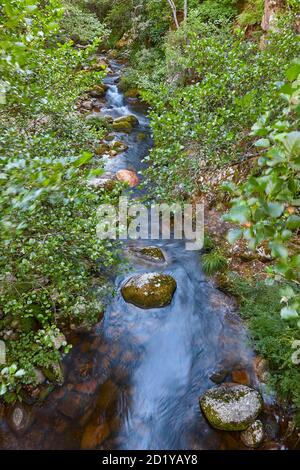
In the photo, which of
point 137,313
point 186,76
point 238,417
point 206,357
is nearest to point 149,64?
point 186,76

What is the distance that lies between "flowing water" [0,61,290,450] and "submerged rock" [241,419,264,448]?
0.10 meters

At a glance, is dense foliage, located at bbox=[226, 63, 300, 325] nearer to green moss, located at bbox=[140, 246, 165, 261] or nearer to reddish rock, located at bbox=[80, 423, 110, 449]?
reddish rock, located at bbox=[80, 423, 110, 449]

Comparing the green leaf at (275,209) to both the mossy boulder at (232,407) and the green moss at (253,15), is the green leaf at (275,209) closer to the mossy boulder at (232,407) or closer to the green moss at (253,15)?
the mossy boulder at (232,407)

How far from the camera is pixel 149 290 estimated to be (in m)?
5.29

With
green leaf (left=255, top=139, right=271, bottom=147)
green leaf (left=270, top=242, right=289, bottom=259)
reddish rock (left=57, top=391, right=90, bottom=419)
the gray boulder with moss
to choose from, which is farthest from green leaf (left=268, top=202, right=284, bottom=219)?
the gray boulder with moss

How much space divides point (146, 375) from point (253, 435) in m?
1.62

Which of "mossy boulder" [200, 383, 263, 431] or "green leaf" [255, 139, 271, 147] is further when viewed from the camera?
"mossy boulder" [200, 383, 263, 431]

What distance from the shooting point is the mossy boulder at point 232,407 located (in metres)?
3.59

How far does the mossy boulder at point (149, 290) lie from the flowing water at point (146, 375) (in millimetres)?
127

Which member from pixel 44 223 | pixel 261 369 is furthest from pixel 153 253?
pixel 44 223

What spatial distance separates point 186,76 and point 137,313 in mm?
7959

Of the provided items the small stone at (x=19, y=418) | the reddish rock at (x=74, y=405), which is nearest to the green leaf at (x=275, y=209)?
the reddish rock at (x=74, y=405)

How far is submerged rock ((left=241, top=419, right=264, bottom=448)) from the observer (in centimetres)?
348
